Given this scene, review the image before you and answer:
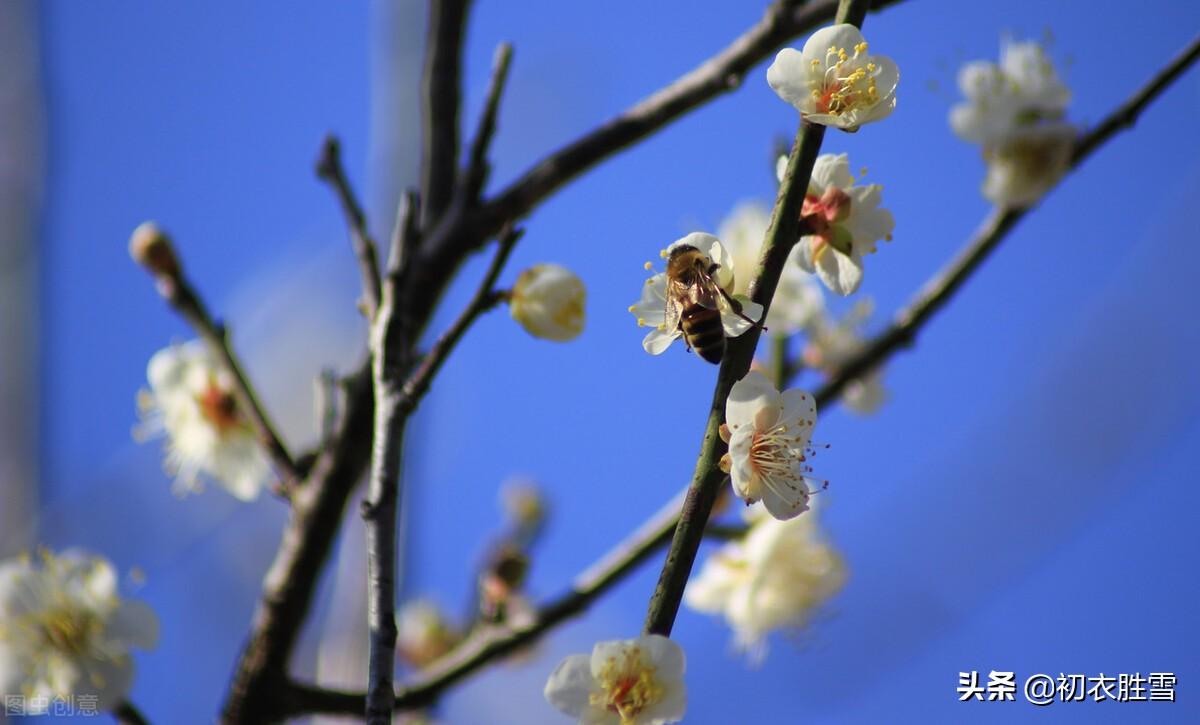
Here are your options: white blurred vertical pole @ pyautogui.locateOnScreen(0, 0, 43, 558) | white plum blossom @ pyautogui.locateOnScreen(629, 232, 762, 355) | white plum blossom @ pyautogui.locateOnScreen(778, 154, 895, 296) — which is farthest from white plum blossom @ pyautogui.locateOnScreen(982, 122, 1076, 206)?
white blurred vertical pole @ pyautogui.locateOnScreen(0, 0, 43, 558)

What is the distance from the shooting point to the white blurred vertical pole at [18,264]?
2.11 metres

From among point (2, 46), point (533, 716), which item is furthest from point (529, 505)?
point (2, 46)

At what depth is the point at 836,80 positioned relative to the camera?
1038 mm

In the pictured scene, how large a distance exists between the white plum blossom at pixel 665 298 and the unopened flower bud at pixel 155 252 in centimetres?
94

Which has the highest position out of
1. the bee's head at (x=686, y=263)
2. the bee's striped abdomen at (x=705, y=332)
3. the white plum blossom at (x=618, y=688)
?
the bee's head at (x=686, y=263)

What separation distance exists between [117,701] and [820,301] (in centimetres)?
134

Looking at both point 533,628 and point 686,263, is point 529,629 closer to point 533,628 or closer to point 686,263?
point 533,628

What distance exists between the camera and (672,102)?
1619mm

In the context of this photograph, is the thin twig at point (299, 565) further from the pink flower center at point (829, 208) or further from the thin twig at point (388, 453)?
the pink flower center at point (829, 208)

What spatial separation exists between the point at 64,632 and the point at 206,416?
61 cm

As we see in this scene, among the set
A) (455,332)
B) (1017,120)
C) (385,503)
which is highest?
(1017,120)

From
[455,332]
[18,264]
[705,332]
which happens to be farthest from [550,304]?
[18,264]

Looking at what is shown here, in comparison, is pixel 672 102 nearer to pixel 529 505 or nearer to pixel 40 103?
pixel 40 103

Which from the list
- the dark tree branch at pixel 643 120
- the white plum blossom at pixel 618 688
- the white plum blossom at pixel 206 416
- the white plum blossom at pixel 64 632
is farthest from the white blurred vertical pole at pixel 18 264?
the white plum blossom at pixel 618 688
